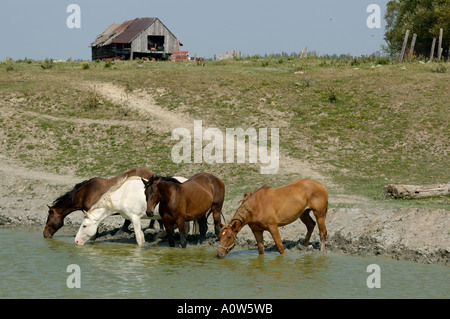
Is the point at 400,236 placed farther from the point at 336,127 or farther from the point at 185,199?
the point at 336,127

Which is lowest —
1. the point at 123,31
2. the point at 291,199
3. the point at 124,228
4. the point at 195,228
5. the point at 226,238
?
the point at 124,228

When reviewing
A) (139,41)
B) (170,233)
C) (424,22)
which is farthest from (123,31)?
(170,233)

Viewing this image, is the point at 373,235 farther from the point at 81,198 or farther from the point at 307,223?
the point at 81,198

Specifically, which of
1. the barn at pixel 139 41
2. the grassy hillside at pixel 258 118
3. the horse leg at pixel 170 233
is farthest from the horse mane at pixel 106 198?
the barn at pixel 139 41

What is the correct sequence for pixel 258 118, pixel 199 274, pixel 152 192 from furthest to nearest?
pixel 258 118 → pixel 152 192 → pixel 199 274

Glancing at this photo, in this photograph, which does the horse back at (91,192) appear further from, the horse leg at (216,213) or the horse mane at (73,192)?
the horse leg at (216,213)

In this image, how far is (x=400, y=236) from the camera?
14.8 meters

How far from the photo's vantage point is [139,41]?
208ft

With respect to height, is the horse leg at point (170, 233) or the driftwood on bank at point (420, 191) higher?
the driftwood on bank at point (420, 191)

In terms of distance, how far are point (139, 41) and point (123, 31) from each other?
10.2 feet

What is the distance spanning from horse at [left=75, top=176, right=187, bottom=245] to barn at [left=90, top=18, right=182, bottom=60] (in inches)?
1867

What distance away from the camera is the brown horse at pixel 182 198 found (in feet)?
47.2

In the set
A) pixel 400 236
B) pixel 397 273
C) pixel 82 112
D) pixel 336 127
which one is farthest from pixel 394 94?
pixel 397 273

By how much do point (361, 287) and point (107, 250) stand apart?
6.48m
